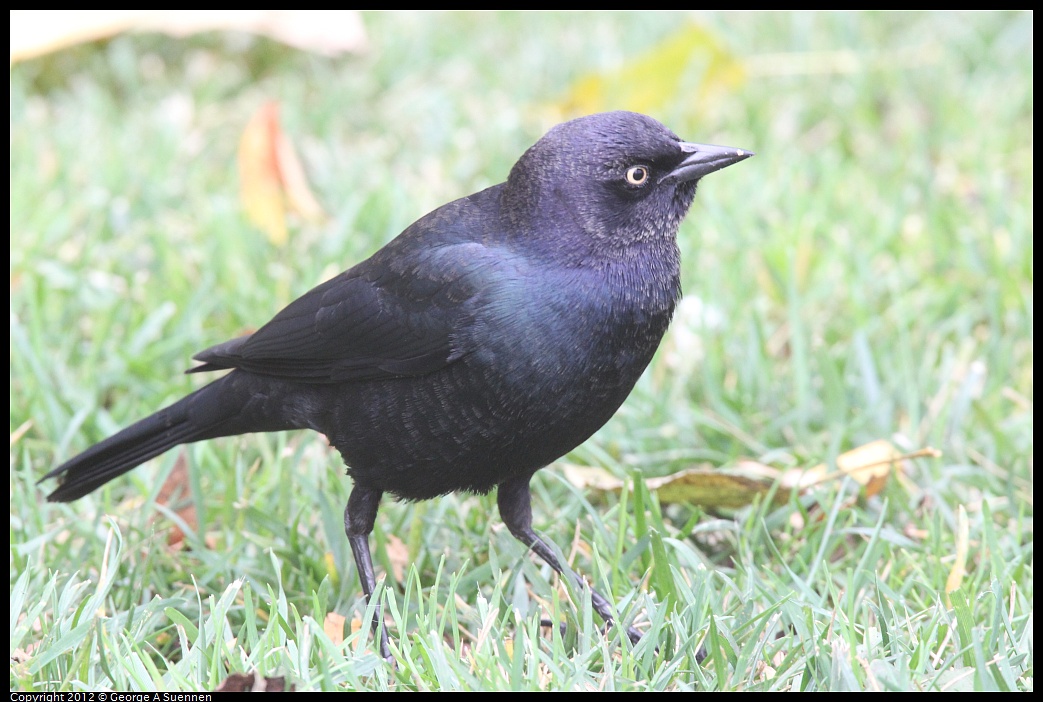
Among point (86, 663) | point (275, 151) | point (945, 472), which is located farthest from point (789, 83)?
point (86, 663)

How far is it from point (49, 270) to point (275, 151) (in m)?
1.08

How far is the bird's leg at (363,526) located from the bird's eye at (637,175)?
3.38ft

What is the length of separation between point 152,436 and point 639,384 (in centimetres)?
166

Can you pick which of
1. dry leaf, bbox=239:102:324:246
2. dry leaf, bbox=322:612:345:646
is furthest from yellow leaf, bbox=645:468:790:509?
dry leaf, bbox=239:102:324:246

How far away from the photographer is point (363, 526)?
129 inches

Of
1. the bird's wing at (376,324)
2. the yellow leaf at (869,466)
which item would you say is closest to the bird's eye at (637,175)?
the bird's wing at (376,324)

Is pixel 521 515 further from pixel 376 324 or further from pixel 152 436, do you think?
pixel 152 436

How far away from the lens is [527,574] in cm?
329

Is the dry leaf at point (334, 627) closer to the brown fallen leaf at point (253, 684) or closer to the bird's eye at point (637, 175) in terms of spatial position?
the brown fallen leaf at point (253, 684)

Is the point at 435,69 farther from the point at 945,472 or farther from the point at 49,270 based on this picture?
the point at 945,472

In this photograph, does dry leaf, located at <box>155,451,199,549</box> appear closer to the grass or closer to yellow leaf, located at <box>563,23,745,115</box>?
the grass

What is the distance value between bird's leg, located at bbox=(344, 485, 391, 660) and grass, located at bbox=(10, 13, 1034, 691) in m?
0.13

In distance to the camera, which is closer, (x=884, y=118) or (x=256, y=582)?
(x=256, y=582)

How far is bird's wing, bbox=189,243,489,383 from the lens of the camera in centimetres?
300
